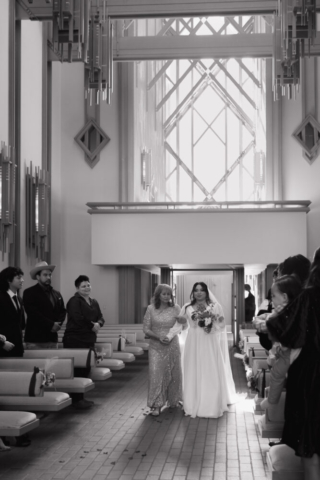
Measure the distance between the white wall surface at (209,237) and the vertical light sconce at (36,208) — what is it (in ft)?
7.08

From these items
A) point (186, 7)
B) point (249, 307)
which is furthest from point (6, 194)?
point (249, 307)

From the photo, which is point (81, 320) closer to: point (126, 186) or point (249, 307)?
point (126, 186)

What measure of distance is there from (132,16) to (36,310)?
21.8 ft

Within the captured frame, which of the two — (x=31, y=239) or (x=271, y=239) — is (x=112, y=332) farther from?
(x=271, y=239)

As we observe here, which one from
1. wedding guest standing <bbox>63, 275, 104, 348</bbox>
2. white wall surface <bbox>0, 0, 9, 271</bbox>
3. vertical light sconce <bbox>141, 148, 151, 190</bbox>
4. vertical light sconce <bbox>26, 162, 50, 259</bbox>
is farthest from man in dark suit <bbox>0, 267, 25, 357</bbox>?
A: vertical light sconce <bbox>141, 148, 151, 190</bbox>

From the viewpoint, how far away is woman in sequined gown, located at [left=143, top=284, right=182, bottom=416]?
920 cm

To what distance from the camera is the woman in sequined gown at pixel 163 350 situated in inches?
362

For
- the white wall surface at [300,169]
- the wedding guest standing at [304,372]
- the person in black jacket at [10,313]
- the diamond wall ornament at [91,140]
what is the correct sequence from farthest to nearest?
the diamond wall ornament at [91,140], the white wall surface at [300,169], the person in black jacket at [10,313], the wedding guest standing at [304,372]

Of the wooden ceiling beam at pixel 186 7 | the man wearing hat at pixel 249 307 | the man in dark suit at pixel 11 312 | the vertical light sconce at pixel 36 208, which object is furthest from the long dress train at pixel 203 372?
the man wearing hat at pixel 249 307

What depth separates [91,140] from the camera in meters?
17.4

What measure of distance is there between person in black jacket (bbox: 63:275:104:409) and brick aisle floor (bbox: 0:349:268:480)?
827 millimetres

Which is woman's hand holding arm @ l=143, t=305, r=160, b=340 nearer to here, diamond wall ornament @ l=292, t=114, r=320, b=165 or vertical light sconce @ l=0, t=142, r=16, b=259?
vertical light sconce @ l=0, t=142, r=16, b=259

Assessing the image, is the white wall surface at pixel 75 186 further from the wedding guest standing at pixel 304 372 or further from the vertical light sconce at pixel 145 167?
the wedding guest standing at pixel 304 372

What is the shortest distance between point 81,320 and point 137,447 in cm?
275
